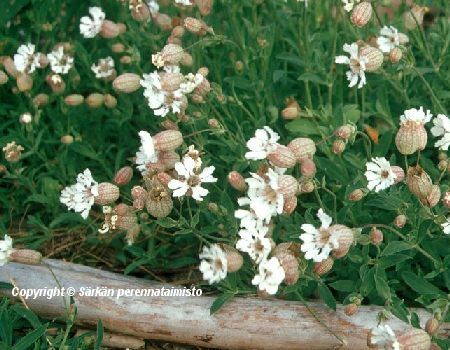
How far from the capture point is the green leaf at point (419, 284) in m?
3.04

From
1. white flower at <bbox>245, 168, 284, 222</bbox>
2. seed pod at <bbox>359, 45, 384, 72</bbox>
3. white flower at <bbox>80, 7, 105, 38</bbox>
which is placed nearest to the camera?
white flower at <bbox>245, 168, 284, 222</bbox>

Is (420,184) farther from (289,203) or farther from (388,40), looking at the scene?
(388,40)

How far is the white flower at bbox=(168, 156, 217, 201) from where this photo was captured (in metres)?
2.92

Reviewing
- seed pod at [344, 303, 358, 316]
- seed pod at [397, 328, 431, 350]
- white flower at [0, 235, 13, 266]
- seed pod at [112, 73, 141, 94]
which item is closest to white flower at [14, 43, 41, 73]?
seed pod at [112, 73, 141, 94]

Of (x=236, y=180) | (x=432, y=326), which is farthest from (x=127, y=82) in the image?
(x=432, y=326)

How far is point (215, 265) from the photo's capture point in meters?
2.84

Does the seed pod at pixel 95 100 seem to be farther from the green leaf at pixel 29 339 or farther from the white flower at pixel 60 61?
the green leaf at pixel 29 339

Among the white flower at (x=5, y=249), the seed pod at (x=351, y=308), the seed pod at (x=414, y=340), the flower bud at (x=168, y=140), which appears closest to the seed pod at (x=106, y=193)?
the flower bud at (x=168, y=140)

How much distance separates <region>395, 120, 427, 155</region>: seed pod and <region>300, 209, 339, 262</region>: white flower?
42 centimetres

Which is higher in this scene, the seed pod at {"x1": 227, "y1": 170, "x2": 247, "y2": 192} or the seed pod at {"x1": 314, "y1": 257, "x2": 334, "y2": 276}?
the seed pod at {"x1": 227, "y1": 170, "x2": 247, "y2": 192}

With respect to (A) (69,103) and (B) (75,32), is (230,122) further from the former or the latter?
(B) (75,32)

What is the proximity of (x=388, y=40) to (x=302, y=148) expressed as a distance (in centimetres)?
82

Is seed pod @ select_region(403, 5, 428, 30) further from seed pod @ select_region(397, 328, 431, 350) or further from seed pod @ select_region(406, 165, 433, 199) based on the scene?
seed pod @ select_region(397, 328, 431, 350)

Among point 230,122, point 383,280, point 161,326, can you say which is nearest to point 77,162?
point 230,122
